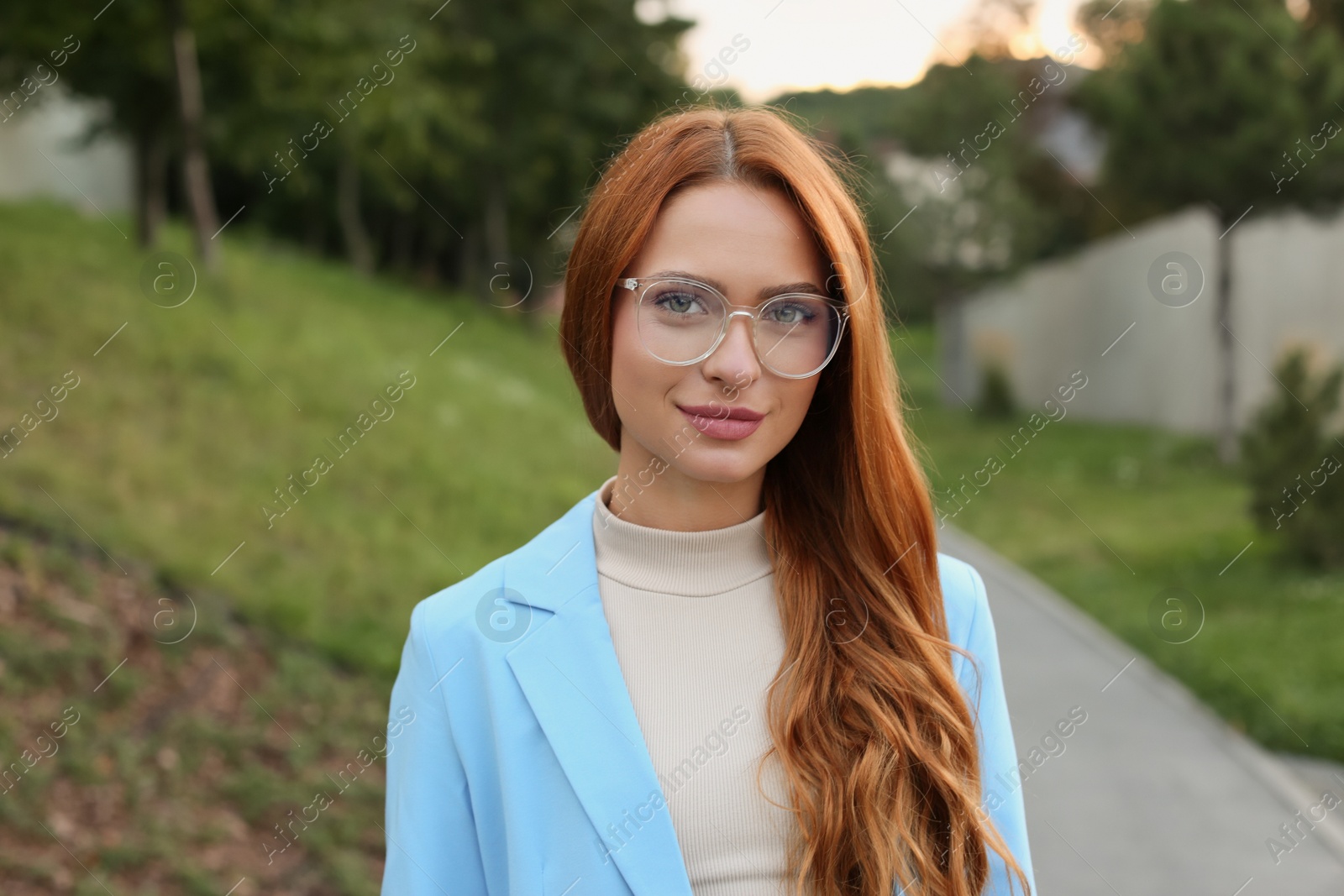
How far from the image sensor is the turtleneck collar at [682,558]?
1939mm

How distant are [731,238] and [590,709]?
2.45 ft

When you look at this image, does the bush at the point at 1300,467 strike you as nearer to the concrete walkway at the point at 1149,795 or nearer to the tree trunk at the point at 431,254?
the concrete walkway at the point at 1149,795

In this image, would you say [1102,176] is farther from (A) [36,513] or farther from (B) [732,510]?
(B) [732,510]

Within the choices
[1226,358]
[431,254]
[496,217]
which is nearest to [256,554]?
[1226,358]

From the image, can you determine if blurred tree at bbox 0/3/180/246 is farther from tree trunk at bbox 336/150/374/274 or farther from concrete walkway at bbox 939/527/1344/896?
tree trunk at bbox 336/150/374/274

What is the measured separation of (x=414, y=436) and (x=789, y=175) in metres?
8.65

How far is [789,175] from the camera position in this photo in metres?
1.78

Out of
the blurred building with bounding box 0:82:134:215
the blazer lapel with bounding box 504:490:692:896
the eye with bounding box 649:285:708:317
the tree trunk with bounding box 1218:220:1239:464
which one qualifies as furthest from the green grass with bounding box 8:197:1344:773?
the blurred building with bounding box 0:82:134:215

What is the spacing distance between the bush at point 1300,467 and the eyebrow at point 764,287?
8.35m

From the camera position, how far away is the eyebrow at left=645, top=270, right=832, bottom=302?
175 centimetres

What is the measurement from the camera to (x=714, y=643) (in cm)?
190

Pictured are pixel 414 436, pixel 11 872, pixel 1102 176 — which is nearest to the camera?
pixel 11 872

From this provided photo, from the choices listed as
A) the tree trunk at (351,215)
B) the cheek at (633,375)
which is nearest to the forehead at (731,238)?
the cheek at (633,375)

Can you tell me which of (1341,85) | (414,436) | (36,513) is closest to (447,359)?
(414,436)
